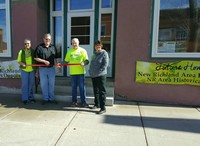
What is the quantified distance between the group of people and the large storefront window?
1.69m

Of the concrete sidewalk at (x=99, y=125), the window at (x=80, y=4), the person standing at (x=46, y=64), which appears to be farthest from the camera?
the window at (x=80, y=4)

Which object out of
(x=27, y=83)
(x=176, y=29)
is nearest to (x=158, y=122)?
(x=176, y=29)

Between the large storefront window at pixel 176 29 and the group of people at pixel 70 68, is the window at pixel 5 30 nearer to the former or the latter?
the group of people at pixel 70 68

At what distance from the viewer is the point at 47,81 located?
5.06m

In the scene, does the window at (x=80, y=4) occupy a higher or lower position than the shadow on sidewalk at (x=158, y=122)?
higher

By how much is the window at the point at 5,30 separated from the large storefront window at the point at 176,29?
4.30 metres

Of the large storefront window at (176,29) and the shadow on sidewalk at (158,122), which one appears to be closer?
the shadow on sidewalk at (158,122)

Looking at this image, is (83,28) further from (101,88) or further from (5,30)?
(101,88)

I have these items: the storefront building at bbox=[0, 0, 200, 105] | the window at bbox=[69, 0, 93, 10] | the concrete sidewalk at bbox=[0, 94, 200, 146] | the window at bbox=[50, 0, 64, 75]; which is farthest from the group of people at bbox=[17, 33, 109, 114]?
the window at bbox=[69, 0, 93, 10]

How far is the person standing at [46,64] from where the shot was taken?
485 cm

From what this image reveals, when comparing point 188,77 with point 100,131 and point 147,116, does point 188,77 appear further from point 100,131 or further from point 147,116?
point 100,131

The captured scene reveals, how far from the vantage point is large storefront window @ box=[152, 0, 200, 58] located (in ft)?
16.7

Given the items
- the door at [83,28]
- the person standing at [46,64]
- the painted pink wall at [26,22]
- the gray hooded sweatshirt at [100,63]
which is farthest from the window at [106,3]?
the gray hooded sweatshirt at [100,63]

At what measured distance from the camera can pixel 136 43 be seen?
206 inches
